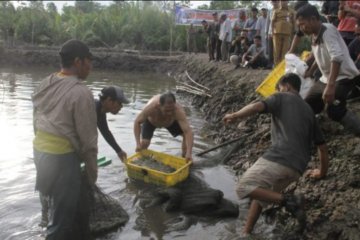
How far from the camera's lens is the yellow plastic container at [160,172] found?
6062mm

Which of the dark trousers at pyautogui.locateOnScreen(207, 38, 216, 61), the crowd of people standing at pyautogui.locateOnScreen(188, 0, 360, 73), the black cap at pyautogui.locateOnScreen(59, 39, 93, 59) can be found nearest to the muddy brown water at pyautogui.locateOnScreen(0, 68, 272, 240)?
the black cap at pyautogui.locateOnScreen(59, 39, 93, 59)

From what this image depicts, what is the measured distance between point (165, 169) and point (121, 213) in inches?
52.3

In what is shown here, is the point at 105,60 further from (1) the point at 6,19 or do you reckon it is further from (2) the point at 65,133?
(2) the point at 65,133

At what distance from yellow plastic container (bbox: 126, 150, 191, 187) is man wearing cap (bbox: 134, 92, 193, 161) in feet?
0.58

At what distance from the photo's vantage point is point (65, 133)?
144 inches

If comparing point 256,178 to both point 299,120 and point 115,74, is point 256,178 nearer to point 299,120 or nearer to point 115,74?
point 299,120

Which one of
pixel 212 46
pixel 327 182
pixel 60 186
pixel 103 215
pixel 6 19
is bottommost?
pixel 103 215

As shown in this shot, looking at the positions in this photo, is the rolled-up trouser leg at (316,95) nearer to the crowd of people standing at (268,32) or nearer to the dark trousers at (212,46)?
the crowd of people standing at (268,32)

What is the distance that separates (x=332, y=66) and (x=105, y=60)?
23.4 meters

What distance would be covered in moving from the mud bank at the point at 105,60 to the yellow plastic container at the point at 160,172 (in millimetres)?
19526

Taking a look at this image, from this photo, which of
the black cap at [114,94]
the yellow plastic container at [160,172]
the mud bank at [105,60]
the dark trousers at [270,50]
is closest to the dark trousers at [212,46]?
the dark trousers at [270,50]

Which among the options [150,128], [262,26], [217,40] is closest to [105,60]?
[217,40]

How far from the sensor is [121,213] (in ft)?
18.0

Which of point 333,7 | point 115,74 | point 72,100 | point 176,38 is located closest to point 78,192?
point 72,100
